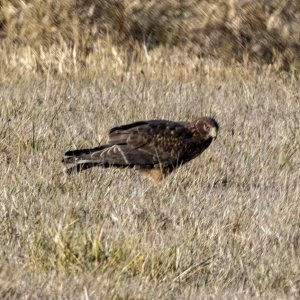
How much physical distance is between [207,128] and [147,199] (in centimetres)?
121

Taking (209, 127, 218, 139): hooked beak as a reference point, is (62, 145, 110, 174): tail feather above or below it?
below

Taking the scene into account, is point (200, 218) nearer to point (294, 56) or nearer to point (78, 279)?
point (78, 279)

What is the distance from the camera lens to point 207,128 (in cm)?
768

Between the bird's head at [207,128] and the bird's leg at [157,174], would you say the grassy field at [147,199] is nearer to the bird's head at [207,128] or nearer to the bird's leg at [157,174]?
the bird's leg at [157,174]

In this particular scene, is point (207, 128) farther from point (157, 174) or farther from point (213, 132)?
point (157, 174)

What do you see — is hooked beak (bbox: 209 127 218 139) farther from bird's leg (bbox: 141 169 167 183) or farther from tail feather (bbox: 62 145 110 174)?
tail feather (bbox: 62 145 110 174)

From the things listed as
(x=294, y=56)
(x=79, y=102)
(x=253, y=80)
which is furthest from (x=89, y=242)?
(x=294, y=56)

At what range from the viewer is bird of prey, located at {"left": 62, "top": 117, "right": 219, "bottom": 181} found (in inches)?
292

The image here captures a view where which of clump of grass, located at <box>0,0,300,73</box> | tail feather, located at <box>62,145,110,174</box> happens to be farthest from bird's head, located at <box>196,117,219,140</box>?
clump of grass, located at <box>0,0,300,73</box>

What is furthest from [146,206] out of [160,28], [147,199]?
[160,28]

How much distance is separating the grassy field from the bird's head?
0.25 m

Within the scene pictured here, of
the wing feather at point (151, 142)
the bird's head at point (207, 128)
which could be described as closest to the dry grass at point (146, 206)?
the wing feather at point (151, 142)

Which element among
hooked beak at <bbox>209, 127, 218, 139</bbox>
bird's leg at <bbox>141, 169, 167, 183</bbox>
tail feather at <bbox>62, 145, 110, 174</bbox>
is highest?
hooked beak at <bbox>209, 127, 218, 139</bbox>

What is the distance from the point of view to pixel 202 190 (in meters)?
7.16
